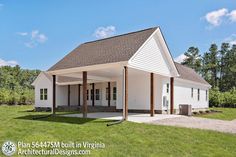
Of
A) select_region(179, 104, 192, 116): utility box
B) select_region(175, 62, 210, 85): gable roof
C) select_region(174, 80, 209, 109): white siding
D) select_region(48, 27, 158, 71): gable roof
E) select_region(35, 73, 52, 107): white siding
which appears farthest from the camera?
select_region(35, 73, 52, 107): white siding

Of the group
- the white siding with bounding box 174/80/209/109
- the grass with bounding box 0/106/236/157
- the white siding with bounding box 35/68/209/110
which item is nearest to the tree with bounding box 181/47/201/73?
the white siding with bounding box 35/68/209/110

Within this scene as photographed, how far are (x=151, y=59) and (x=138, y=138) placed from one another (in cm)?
780

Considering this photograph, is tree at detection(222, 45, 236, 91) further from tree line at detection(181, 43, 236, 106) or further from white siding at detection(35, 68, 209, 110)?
white siding at detection(35, 68, 209, 110)

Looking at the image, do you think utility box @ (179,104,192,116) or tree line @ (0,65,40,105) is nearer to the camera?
utility box @ (179,104,192,116)

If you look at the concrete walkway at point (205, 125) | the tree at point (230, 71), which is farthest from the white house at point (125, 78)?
the tree at point (230, 71)

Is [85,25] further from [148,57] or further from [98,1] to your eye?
[148,57]

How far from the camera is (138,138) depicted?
31.1 feet

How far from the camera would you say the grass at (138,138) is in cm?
816

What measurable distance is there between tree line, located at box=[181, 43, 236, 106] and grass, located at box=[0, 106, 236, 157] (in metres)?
49.8

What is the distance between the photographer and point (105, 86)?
24.7 metres

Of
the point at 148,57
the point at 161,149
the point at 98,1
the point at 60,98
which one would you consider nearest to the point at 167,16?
the point at 148,57

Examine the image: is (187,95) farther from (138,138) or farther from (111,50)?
(138,138)

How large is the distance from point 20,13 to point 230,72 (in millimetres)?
54000

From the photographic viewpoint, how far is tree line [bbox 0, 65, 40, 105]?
37719 millimetres
